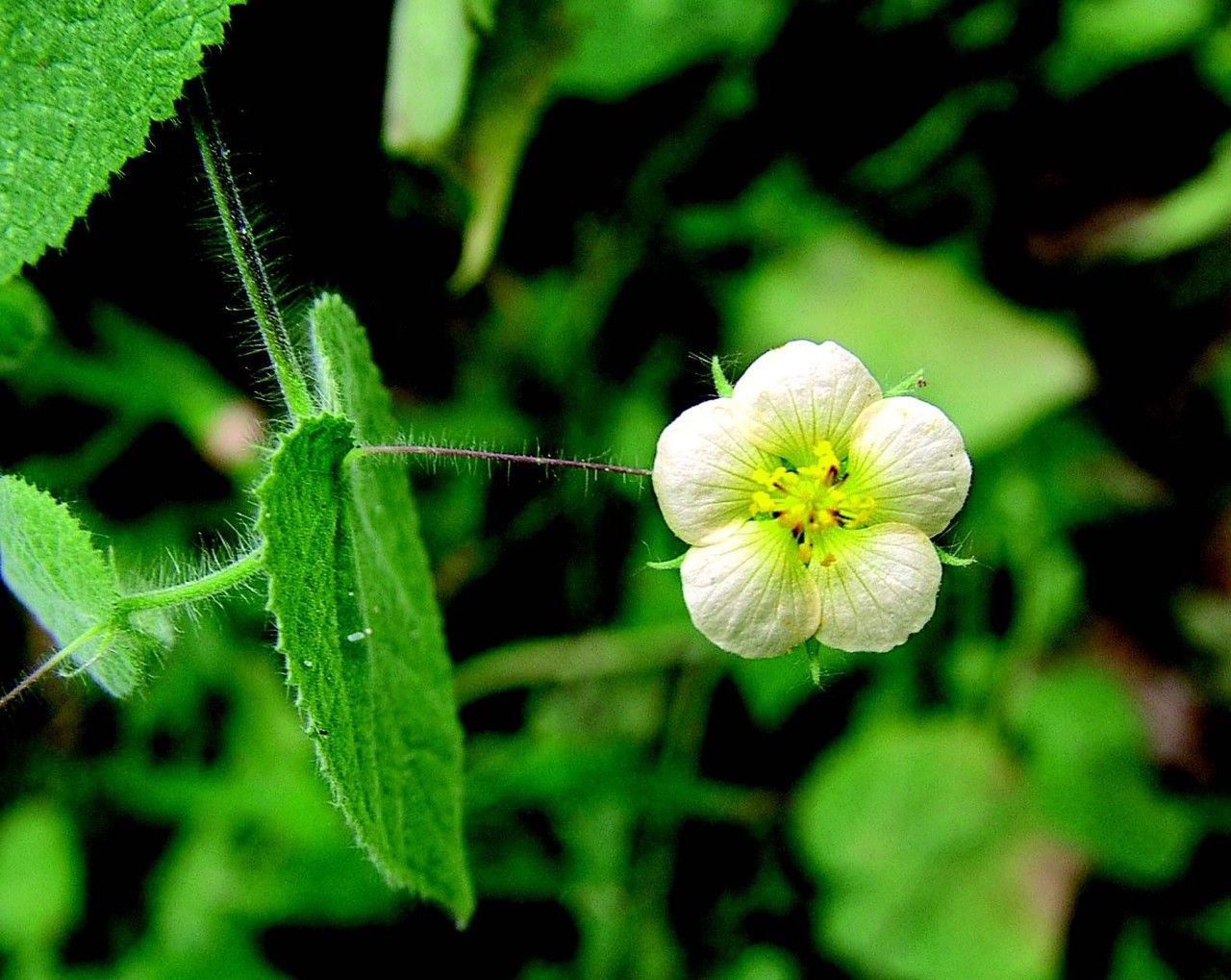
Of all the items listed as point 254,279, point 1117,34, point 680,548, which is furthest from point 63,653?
point 1117,34

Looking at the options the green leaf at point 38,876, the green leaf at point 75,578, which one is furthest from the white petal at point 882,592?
the green leaf at point 38,876

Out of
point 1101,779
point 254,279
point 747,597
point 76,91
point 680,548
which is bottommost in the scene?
point 1101,779

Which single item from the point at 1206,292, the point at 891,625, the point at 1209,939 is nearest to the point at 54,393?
the point at 891,625

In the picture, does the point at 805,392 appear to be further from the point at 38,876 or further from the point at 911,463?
the point at 38,876

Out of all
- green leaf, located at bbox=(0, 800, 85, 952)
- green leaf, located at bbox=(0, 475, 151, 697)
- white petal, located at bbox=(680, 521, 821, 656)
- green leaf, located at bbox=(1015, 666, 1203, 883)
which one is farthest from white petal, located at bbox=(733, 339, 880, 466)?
green leaf, located at bbox=(0, 800, 85, 952)

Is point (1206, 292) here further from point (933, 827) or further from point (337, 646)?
point (337, 646)
